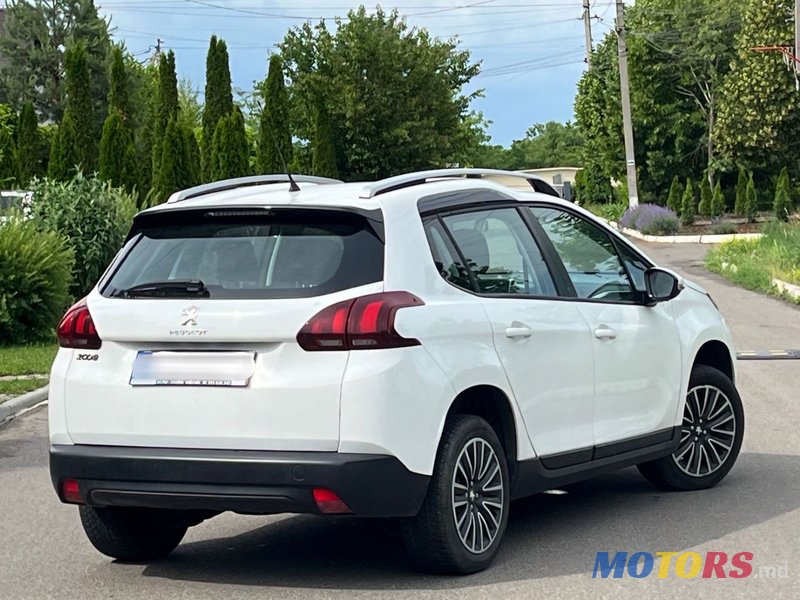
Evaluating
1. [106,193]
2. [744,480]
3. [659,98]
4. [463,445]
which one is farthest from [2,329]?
[659,98]

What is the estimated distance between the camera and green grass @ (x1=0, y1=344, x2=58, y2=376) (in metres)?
Result: 15.0

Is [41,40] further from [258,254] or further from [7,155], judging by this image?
[258,254]

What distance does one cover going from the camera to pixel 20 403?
12953mm

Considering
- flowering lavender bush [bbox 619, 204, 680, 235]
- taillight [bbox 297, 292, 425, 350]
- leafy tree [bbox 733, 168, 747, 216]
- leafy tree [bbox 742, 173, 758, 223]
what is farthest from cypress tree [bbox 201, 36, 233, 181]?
taillight [bbox 297, 292, 425, 350]

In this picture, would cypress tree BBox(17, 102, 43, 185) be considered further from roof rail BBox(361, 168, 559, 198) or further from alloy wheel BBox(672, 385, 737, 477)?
alloy wheel BBox(672, 385, 737, 477)

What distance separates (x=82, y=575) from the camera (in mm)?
6621

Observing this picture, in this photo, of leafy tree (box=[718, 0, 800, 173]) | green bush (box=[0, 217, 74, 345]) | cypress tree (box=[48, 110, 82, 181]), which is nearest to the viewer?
green bush (box=[0, 217, 74, 345])

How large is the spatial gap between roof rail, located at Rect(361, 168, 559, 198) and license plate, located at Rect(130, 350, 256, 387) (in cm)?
98

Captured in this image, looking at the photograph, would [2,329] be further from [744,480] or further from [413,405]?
[413,405]

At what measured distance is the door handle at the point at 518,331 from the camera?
660 centimetres

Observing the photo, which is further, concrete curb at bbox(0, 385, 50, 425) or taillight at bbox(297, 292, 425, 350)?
concrete curb at bbox(0, 385, 50, 425)

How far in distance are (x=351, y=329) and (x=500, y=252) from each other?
1.37 meters

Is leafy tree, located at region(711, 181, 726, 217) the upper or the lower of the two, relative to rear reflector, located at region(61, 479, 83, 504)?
lower

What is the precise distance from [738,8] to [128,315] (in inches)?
2286
